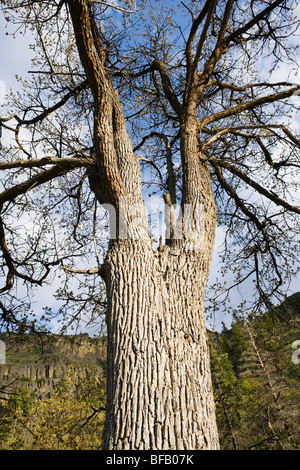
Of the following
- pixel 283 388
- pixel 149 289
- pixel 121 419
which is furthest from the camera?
pixel 283 388

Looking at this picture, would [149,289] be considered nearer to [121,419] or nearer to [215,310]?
[121,419]

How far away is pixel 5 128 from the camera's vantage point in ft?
16.0

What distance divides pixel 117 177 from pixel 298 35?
4311 millimetres

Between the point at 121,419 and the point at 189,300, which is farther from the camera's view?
the point at 189,300

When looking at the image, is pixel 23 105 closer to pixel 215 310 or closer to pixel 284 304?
pixel 215 310

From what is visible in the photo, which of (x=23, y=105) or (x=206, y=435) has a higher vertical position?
(x=23, y=105)

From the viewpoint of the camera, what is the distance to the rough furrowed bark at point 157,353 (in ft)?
6.65

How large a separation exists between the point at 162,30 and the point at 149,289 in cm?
511

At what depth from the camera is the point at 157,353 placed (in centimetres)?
231

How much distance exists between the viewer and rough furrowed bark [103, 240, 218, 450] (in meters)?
2.03

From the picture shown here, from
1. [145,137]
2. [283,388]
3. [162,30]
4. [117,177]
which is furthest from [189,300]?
[283,388]

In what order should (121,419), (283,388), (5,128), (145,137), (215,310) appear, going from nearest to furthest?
(121,419) → (5,128) → (215,310) → (145,137) → (283,388)

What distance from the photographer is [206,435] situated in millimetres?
2104

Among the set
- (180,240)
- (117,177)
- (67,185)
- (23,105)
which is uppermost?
(23,105)
